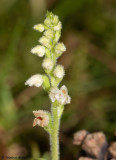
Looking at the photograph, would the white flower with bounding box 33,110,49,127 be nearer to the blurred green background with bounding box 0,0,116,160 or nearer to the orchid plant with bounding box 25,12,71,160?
the orchid plant with bounding box 25,12,71,160

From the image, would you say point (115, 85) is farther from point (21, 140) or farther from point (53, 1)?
point (53, 1)

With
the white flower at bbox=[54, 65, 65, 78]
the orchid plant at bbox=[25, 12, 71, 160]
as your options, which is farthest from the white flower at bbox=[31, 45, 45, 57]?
the white flower at bbox=[54, 65, 65, 78]

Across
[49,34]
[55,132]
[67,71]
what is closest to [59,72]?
[49,34]

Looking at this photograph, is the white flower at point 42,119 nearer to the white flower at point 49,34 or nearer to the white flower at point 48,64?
the white flower at point 48,64

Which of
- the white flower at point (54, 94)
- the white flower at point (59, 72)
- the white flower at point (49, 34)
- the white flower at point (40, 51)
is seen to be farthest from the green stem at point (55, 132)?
the white flower at point (49, 34)

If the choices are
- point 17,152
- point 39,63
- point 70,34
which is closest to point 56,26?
point 17,152

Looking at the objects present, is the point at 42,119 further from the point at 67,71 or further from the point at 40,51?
the point at 67,71
